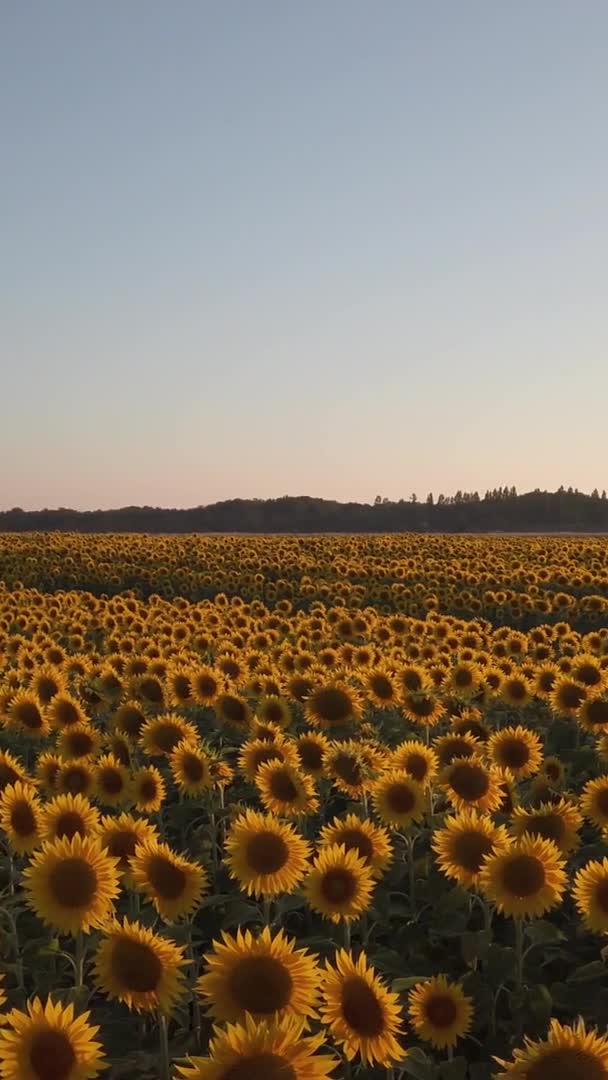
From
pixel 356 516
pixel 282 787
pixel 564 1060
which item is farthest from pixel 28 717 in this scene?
pixel 356 516

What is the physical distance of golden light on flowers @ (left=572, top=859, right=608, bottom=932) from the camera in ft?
16.4

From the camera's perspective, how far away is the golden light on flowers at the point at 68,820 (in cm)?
499

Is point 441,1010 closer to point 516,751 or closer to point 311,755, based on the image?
point 311,755

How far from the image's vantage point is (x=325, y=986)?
3586 mm

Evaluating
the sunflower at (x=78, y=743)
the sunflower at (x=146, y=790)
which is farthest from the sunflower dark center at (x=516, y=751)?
the sunflower at (x=78, y=743)

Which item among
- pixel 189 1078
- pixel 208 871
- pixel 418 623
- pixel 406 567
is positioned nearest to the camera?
pixel 189 1078

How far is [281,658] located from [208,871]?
4.77 metres

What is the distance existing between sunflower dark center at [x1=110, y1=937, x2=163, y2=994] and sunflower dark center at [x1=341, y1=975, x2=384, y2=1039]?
78cm

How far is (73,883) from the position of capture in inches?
175

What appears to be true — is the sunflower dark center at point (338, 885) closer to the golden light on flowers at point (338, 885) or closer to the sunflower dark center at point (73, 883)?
the golden light on flowers at point (338, 885)

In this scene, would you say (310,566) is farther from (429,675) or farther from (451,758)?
(451,758)

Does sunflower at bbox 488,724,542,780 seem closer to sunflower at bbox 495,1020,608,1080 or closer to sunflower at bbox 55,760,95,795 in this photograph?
sunflower at bbox 55,760,95,795

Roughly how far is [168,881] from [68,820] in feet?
2.22

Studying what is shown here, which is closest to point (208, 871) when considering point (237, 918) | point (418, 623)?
point (237, 918)
